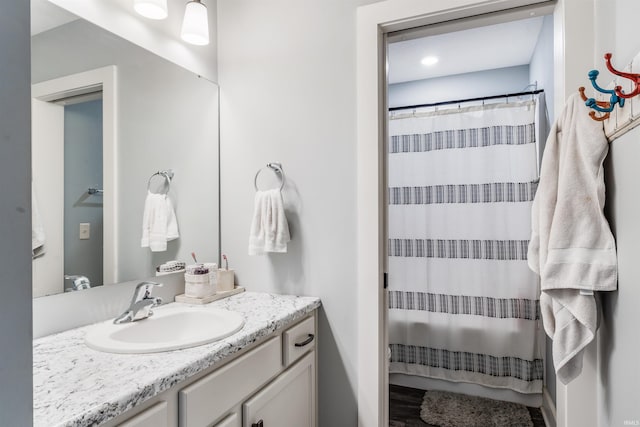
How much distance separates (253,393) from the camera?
117 cm

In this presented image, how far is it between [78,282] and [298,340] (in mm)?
805

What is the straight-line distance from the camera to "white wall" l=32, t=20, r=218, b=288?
124 cm

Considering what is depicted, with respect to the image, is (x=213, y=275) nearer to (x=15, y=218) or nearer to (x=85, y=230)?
(x=85, y=230)

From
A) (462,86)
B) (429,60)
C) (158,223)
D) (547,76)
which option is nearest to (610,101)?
(547,76)

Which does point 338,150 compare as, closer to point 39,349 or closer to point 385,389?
point 385,389

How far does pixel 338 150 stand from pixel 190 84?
2.49ft

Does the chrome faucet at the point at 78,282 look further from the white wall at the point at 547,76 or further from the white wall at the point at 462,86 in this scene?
the white wall at the point at 462,86

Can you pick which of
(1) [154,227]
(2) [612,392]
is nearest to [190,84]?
(1) [154,227]

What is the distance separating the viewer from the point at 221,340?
1055 mm

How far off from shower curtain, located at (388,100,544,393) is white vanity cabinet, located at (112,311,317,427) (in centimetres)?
122

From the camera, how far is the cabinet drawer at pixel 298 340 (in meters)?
1.35

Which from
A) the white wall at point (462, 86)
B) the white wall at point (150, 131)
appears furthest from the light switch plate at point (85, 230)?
the white wall at point (462, 86)

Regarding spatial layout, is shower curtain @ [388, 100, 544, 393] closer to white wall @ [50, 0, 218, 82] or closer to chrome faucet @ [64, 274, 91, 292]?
white wall @ [50, 0, 218, 82]

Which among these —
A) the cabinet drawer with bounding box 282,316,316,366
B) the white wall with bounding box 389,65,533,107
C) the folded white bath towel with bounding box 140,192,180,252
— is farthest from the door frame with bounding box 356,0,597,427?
the white wall with bounding box 389,65,533,107
